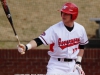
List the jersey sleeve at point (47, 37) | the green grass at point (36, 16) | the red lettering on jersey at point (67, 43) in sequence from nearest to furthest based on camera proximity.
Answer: the jersey sleeve at point (47, 37) < the red lettering on jersey at point (67, 43) < the green grass at point (36, 16)

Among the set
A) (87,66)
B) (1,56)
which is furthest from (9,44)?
(87,66)

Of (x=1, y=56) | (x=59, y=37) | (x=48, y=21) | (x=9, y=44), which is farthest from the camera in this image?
(x=48, y=21)

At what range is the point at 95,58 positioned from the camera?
780cm

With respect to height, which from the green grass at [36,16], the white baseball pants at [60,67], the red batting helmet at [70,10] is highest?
the red batting helmet at [70,10]

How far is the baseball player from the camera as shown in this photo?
214 inches

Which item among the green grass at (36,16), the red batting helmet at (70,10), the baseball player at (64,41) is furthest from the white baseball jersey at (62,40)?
the green grass at (36,16)

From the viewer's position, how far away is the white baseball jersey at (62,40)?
5.40m

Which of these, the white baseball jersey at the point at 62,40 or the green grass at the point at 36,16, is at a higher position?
the white baseball jersey at the point at 62,40

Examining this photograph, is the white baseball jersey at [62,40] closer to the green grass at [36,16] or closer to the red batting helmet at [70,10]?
the red batting helmet at [70,10]

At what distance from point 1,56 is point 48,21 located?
178 cm

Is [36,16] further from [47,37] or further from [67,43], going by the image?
[47,37]

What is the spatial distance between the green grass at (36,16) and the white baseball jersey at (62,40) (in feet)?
10.3

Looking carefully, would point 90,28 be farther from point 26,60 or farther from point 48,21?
point 26,60

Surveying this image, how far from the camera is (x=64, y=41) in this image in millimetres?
5496
